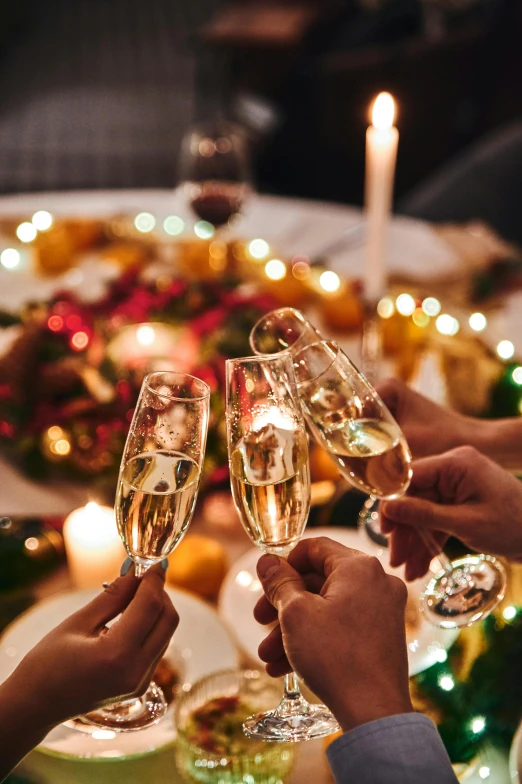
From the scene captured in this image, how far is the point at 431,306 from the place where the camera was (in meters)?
1.67

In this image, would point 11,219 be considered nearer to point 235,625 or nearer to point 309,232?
point 309,232

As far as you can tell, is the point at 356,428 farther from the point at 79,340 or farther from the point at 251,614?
the point at 79,340

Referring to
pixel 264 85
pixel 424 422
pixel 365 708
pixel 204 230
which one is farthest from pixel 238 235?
pixel 264 85

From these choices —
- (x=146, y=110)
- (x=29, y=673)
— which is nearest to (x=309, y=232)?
(x=29, y=673)

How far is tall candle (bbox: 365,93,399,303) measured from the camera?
142cm

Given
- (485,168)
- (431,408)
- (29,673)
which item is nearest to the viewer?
(29,673)

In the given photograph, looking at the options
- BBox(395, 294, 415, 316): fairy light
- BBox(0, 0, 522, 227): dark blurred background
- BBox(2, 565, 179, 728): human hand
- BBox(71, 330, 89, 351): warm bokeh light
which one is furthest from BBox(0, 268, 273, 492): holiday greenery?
BBox(0, 0, 522, 227): dark blurred background

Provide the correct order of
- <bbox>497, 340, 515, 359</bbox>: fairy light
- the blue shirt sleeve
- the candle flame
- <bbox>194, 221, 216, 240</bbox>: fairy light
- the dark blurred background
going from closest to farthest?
the blue shirt sleeve → the candle flame → <bbox>497, 340, 515, 359</bbox>: fairy light → <bbox>194, 221, 216, 240</bbox>: fairy light → the dark blurred background

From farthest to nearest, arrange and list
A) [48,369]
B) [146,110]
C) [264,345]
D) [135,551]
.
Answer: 1. [146,110]
2. [48,369]
3. [264,345]
4. [135,551]

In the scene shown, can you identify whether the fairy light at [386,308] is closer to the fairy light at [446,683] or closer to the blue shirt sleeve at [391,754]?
the fairy light at [446,683]

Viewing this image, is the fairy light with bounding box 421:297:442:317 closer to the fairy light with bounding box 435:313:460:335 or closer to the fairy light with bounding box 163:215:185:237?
the fairy light with bounding box 435:313:460:335

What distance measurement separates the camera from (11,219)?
2.04 meters

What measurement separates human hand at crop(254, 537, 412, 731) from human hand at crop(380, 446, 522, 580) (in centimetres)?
23

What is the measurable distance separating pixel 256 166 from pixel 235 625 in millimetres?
3592
